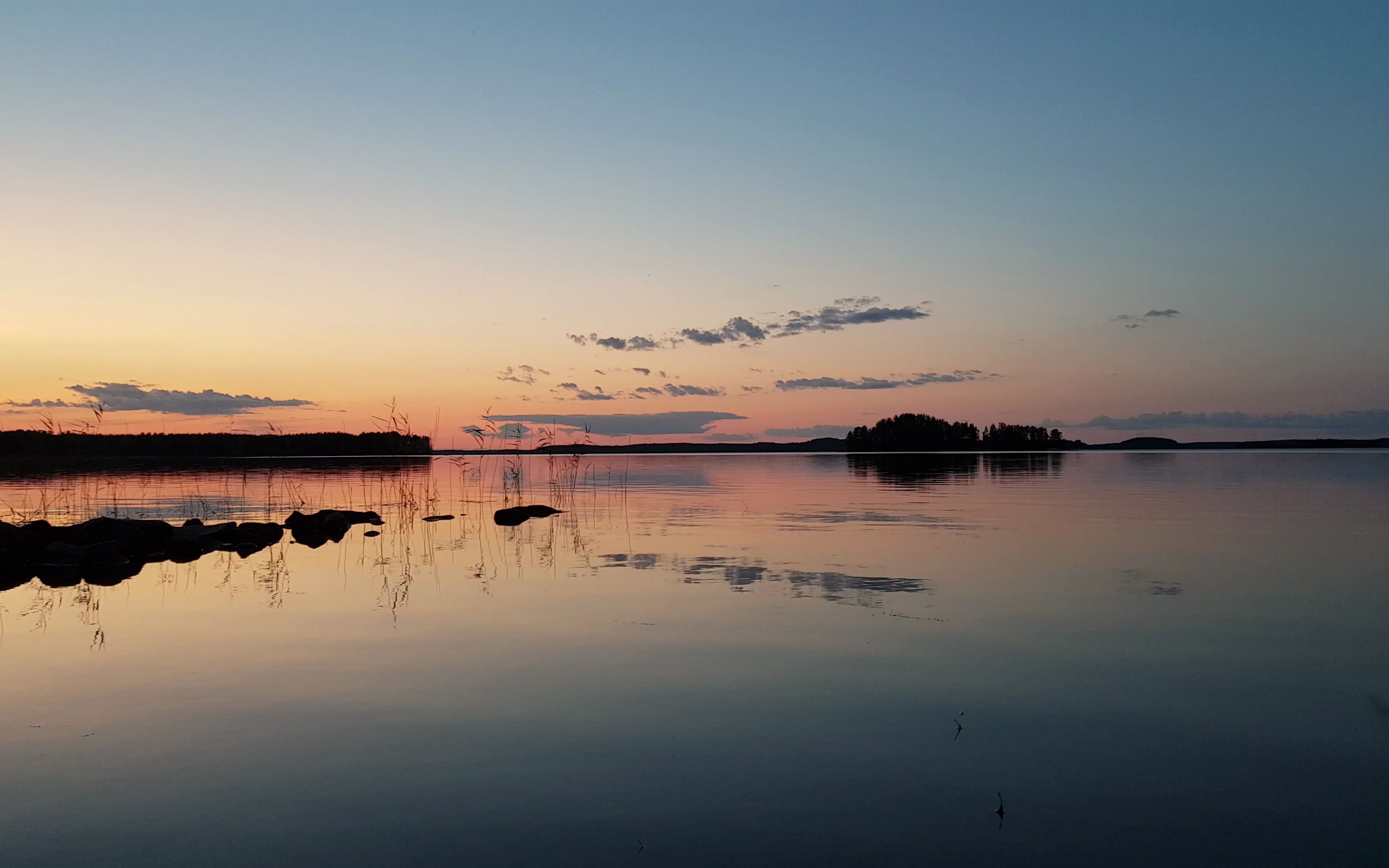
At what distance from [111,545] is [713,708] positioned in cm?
1865

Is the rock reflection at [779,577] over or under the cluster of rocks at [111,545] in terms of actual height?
under

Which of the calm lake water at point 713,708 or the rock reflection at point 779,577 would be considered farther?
the rock reflection at point 779,577

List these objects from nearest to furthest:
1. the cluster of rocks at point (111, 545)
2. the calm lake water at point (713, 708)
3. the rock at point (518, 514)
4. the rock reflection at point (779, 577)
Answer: the calm lake water at point (713, 708)
the rock reflection at point (779, 577)
the cluster of rocks at point (111, 545)
the rock at point (518, 514)

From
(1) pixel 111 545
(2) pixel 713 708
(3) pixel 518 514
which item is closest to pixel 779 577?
(2) pixel 713 708

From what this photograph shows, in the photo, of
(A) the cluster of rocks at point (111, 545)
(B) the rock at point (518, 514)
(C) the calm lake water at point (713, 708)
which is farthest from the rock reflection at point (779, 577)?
(A) the cluster of rocks at point (111, 545)

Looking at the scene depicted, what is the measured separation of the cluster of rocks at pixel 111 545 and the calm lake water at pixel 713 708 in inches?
52.7

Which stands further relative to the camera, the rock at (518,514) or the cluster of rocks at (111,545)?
the rock at (518,514)

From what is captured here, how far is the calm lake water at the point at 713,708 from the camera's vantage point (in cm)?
623

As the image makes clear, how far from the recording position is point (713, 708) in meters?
9.03

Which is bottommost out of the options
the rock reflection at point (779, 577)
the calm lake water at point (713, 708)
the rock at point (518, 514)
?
the calm lake water at point (713, 708)

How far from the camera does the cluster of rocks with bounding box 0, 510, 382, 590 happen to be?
62.0ft

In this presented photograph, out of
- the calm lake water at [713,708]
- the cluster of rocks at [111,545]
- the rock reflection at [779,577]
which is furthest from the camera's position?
the cluster of rocks at [111,545]

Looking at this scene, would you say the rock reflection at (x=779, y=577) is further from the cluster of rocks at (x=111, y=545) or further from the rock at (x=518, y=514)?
the cluster of rocks at (x=111, y=545)

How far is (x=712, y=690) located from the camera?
9.65 m
